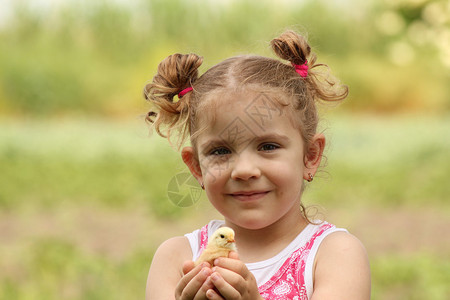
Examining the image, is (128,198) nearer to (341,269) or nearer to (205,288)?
(341,269)

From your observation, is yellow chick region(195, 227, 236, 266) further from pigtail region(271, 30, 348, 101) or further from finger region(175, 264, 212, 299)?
pigtail region(271, 30, 348, 101)

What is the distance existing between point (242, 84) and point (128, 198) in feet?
15.1

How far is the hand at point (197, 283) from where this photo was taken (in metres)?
1.74

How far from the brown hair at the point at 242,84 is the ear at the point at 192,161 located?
0.05 meters

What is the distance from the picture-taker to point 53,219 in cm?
616

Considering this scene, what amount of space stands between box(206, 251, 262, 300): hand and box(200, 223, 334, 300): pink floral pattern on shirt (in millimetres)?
258

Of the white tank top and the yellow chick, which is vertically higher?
the white tank top

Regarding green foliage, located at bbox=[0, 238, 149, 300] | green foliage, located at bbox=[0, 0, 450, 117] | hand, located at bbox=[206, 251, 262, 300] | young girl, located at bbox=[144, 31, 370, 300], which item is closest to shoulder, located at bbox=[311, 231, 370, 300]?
young girl, located at bbox=[144, 31, 370, 300]

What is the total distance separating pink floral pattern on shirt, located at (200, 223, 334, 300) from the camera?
2020 millimetres

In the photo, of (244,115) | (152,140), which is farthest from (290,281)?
(152,140)

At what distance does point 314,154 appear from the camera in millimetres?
2238

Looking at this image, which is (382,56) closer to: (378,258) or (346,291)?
(378,258)

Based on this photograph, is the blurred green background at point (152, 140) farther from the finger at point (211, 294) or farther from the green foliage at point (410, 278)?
the finger at point (211, 294)

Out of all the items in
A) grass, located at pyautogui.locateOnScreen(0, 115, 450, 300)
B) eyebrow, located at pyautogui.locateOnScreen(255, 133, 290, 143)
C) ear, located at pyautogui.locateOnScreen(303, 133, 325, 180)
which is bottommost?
eyebrow, located at pyautogui.locateOnScreen(255, 133, 290, 143)
